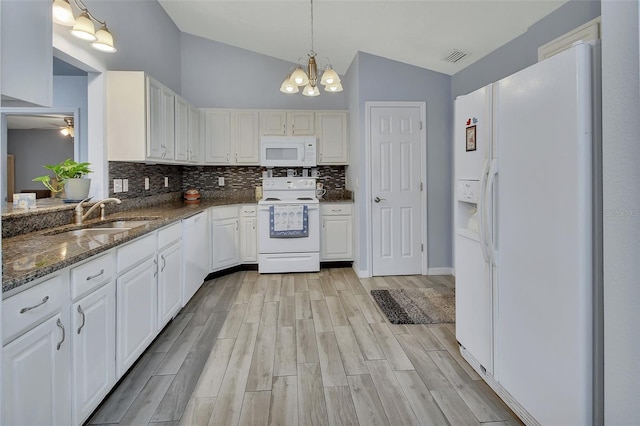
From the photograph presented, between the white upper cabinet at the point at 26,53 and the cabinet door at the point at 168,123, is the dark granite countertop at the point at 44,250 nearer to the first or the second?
the white upper cabinet at the point at 26,53

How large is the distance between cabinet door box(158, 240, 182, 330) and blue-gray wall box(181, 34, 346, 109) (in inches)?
112

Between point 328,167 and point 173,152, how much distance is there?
2.25 m

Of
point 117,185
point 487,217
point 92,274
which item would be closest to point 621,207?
point 487,217

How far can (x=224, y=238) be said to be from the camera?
4.55 m

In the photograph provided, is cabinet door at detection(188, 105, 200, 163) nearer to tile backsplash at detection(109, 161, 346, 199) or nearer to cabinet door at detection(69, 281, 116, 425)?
tile backsplash at detection(109, 161, 346, 199)

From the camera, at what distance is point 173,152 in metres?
3.91

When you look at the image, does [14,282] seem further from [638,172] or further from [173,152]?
[173,152]

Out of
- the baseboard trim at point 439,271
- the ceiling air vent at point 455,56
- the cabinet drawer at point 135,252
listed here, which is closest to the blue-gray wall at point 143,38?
the cabinet drawer at point 135,252

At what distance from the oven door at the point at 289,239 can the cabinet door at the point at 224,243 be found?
353 millimetres

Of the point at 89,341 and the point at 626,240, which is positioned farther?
the point at 89,341

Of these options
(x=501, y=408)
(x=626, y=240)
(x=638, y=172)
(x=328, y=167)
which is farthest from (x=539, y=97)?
(x=328, y=167)

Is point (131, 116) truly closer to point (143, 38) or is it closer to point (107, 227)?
point (107, 227)

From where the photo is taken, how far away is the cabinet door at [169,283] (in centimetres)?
265

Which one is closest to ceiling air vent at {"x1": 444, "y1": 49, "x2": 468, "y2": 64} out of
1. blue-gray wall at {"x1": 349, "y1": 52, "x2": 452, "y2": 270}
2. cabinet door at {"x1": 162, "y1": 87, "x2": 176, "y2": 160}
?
blue-gray wall at {"x1": 349, "y1": 52, "x2": 452, "y2": 270}
